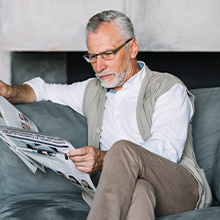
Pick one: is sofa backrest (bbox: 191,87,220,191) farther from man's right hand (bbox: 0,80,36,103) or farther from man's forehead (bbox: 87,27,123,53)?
man's right hand (bbox: 0,80,36,103)

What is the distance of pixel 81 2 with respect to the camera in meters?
2.38

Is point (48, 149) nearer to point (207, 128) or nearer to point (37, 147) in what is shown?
point (37, 147)

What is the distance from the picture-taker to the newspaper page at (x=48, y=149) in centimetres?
127

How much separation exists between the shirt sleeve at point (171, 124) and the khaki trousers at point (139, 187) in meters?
0.11

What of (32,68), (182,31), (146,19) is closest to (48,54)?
(32,68)

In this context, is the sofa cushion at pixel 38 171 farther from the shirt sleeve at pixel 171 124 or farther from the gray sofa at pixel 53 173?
the shirt sleeve at pixel 171 124

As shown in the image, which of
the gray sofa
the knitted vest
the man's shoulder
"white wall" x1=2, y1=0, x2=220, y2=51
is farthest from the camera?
"white wall" x1=2, y1=0, x2=220, y2=51

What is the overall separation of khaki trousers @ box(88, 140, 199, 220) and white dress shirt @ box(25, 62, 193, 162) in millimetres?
147

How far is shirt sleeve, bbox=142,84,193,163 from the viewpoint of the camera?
1483 millimetres

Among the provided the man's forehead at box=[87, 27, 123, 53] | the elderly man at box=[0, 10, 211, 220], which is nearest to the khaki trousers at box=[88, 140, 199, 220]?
the elderly man at box=[0, 10, 211, 220]

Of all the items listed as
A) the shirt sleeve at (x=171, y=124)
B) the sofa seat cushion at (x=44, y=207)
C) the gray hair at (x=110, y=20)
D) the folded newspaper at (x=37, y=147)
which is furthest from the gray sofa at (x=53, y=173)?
the gray hair at (x=110, y=20)

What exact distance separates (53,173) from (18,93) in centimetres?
47

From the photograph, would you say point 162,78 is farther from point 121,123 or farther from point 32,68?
point 32,68

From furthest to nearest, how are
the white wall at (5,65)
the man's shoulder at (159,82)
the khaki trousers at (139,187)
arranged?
1. the white wall at (5,65)
2. the man's shoulder at (159,82)
3. the khaki trousers at (139,187)
